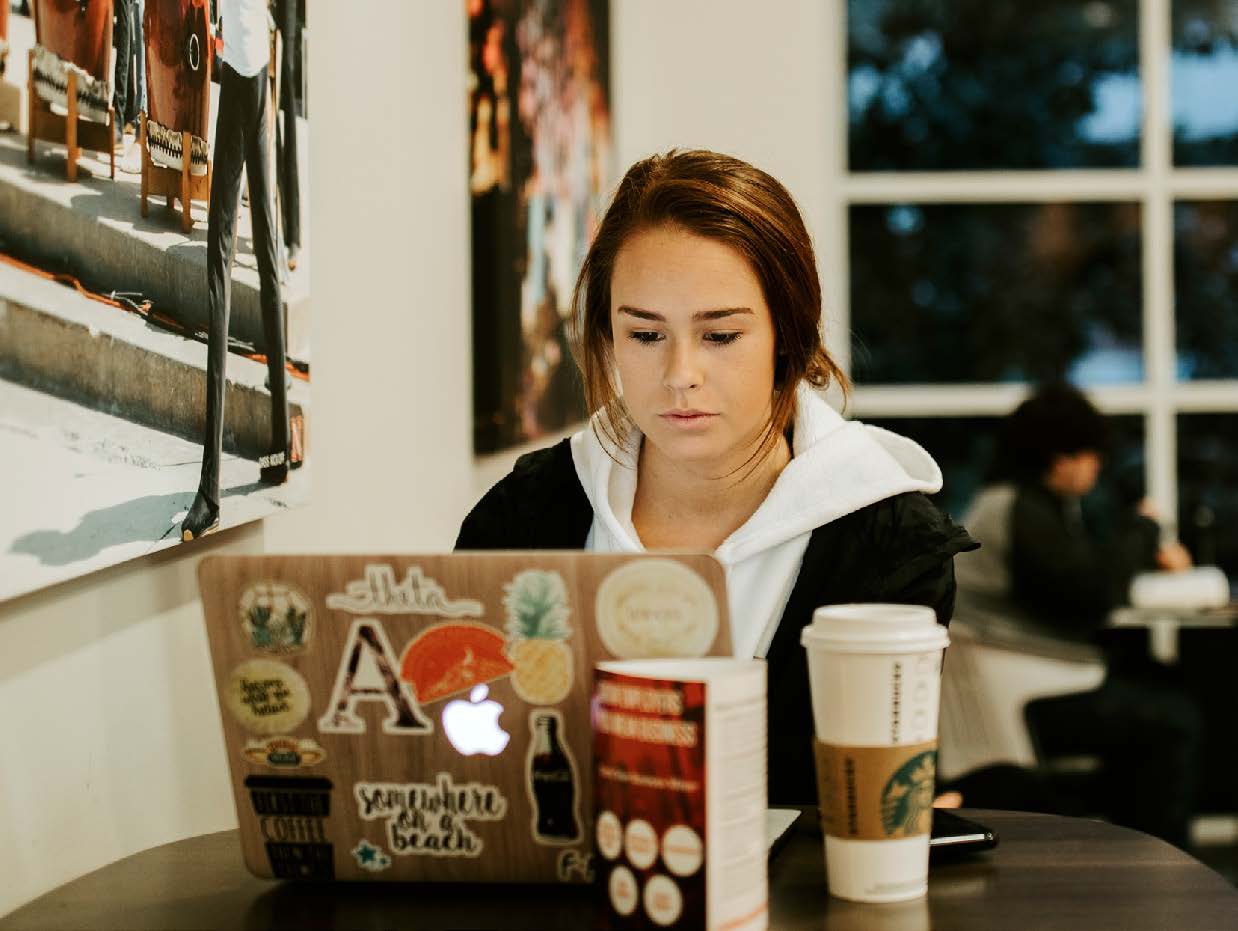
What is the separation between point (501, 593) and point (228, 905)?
285mm

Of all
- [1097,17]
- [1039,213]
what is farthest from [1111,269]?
[1097,17]

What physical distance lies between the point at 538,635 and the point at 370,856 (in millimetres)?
198

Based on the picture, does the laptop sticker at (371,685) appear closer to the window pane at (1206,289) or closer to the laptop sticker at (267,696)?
the laptop sticker at (267,696)

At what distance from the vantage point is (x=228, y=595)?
973 mm

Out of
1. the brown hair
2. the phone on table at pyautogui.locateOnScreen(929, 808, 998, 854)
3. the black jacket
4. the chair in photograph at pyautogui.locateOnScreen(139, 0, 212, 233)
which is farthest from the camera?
the brown hair

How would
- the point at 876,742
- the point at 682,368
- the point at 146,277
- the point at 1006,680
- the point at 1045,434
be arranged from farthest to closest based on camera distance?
the point at 1045,434 < the point at 1006,680 < the point at 682,368 < the point at 146,277 < the point at 876,742

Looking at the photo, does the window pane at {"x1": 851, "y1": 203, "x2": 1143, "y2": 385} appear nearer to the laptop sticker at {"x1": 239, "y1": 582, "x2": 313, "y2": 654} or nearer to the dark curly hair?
the dark curly hair

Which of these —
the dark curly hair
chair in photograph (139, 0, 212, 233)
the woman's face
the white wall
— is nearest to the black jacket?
the woman's face

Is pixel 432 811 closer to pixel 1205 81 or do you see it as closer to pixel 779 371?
pixel 779 371

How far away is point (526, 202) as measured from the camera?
2.86m

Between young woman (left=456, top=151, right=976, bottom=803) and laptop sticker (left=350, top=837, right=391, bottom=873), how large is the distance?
413mm

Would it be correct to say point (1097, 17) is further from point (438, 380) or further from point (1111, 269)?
point (438, 380)

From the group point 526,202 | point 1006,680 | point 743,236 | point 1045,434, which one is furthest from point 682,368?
point 1045,434

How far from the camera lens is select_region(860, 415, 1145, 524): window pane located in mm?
5215
